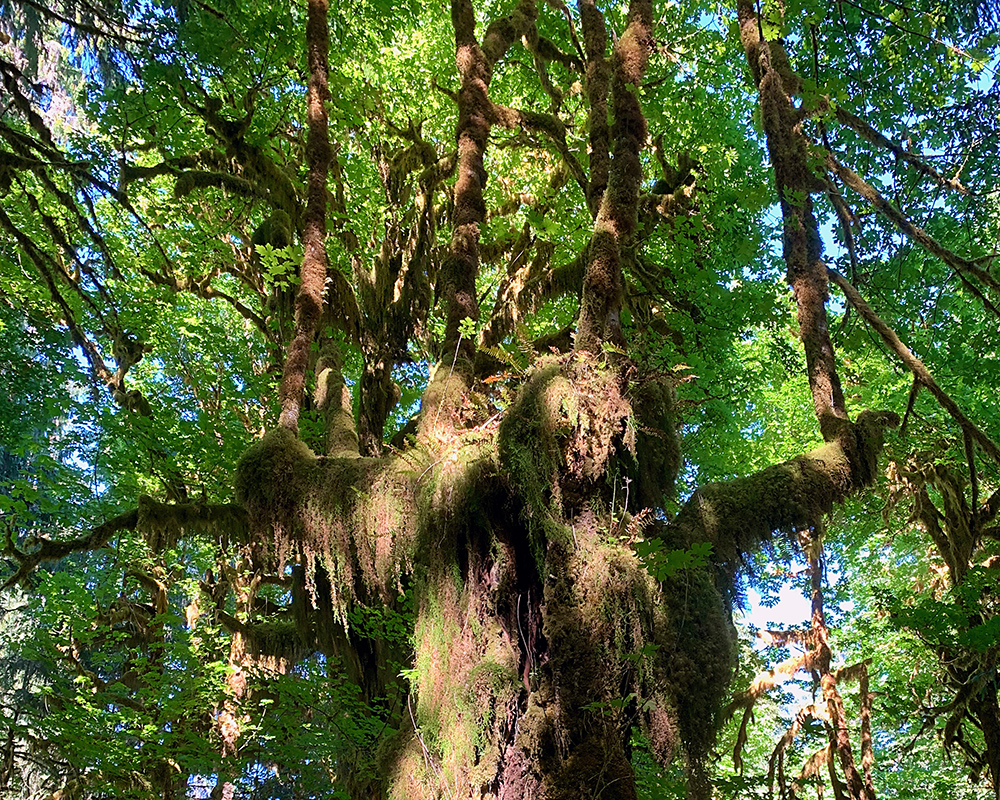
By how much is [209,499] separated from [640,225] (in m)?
6.08

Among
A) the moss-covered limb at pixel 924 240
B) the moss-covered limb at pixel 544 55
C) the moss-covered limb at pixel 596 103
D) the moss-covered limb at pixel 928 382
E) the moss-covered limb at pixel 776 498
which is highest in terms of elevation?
the moss-covered limb at pixel 544 55

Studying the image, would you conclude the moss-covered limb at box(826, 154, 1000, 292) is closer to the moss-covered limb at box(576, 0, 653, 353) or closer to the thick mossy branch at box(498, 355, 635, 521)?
the moss-covered limb at box(576, 0, 653, 353)

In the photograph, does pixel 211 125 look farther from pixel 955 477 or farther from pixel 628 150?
pixel 955 477

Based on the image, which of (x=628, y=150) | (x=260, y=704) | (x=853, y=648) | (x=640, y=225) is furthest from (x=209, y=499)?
(x=853, y=648)

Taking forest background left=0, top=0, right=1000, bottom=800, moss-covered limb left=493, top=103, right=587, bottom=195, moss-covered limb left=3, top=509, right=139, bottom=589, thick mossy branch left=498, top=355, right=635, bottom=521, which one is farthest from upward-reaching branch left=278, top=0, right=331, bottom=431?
moss-covered limb left=3, top=509, right=139, bottom=589

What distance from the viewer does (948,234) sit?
784 centimetres

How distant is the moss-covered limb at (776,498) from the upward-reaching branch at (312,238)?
103 inches

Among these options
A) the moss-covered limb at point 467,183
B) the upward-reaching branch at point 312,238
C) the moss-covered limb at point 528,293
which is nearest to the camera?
the upward-reaching branch at point 312,238

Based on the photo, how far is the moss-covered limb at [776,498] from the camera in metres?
4.55

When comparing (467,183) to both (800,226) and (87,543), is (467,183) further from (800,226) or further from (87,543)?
(87,543)

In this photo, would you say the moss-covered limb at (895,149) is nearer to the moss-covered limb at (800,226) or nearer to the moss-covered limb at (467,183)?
the moss-covered limb at (800,226)

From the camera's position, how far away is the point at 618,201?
5.29 meters

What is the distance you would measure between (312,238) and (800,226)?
3.45 metres

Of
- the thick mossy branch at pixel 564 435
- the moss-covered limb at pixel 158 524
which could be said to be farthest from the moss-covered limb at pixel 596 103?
the moss-covered limb at pixel 158 524
